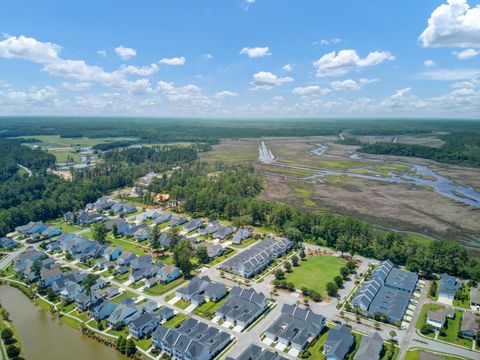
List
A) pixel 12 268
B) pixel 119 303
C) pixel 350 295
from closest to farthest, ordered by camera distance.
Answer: pixel 119 303, pixel 350 295, pixel 12 268

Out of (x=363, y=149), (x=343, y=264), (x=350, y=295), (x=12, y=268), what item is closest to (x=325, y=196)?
(x=343, y=264)

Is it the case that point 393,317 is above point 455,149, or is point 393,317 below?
below

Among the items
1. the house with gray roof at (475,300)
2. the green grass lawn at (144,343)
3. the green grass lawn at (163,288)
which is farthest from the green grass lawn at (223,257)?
the house with gray roof at (475,300)

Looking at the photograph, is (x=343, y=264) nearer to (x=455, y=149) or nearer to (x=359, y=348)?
(x=359, y=348)

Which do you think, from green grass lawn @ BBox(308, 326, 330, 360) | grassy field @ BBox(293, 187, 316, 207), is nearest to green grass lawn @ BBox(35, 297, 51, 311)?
green grass lawn @ BBox(308, 326, 330, 360)

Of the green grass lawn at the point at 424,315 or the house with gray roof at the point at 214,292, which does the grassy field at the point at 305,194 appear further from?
the house with gray roof at the point at 214,292

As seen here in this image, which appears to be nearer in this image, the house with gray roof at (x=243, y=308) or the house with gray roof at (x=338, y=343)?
the house with gray roof at (x=338, y=343)

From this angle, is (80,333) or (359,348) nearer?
(359,348)
